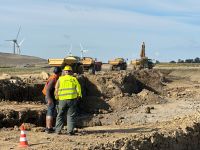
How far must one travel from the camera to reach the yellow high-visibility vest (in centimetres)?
1237

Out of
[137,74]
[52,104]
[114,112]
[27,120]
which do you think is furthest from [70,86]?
[137,74]

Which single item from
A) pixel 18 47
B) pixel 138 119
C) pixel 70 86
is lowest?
pixel 138 119

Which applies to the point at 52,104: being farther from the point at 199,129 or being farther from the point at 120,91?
the point at 120,91

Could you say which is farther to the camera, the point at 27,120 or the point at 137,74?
the point at 137,74

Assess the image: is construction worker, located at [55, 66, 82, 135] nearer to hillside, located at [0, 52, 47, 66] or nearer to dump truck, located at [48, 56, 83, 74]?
dump truck, located at [48, 56, 83, 74]

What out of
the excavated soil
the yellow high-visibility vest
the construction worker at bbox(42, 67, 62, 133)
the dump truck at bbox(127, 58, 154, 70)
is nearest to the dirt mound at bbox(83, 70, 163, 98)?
the excavated soil

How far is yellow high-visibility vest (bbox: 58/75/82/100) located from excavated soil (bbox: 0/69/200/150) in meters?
0.99

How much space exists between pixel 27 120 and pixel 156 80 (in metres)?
21.0

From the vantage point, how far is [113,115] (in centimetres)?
2195

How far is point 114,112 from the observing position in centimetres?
2302

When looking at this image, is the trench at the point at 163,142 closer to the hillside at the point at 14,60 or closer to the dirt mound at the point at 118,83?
the dirt mound at the point at 118,83

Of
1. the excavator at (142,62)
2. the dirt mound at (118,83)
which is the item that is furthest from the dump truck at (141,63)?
the dirt mound at (118,83)

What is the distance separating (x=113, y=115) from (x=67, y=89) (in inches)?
385

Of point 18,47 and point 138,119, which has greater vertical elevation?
point 18,47
